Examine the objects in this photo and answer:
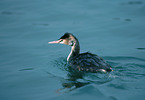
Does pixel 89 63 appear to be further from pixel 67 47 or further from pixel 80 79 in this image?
pixel 67 47

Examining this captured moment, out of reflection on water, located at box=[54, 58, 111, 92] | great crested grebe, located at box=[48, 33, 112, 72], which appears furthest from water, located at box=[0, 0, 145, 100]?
great crested grebe, located at box=[48, 33, 112, 72]

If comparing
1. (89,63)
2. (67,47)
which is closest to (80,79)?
(89,63)

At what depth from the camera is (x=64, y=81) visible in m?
6.77

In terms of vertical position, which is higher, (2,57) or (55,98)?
(2,57)

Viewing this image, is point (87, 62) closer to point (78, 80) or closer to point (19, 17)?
point (78, 80)

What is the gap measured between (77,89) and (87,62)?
1.23 meters

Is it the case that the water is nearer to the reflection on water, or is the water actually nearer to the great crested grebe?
the reflection on water

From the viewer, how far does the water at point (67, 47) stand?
20.6 feet

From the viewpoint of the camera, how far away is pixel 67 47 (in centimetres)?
994

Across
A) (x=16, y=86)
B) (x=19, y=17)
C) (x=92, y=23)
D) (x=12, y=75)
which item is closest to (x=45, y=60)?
(x=12, y=75)

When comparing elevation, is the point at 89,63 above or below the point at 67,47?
below

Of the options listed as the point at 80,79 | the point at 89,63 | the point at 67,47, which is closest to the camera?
the point at 80,79

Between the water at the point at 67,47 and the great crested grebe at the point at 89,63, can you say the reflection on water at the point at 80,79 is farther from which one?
the great crested grebe at the point at 89,63

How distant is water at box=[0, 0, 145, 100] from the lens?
6.28m
